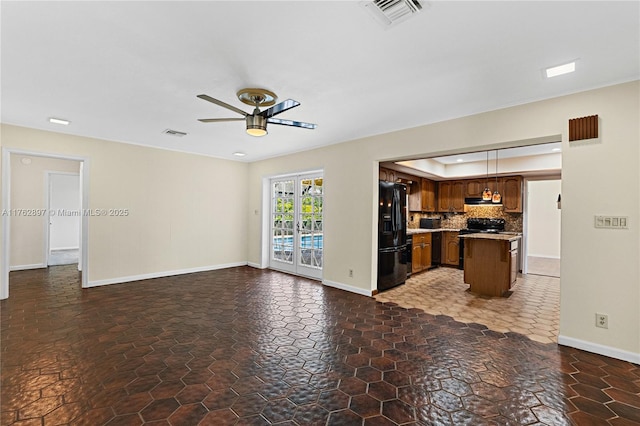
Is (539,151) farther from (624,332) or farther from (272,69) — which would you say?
(272,69)

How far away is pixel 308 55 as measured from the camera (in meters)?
2.42

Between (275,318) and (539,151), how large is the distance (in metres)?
6.07

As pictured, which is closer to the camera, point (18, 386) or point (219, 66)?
point (18, 386)

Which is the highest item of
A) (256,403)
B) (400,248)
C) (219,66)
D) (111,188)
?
(219,66)

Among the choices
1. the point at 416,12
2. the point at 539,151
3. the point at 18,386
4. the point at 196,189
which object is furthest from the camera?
the point at 196,189

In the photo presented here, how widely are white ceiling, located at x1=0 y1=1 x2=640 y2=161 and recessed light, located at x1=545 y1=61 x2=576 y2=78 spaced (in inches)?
2.4

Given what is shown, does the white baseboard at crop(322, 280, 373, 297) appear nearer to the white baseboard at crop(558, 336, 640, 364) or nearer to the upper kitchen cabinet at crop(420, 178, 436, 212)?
the white baseboard at crop(558, 336, 640, 364)

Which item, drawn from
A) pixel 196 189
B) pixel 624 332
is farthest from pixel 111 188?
pixel 624 332

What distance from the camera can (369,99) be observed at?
10.9 feet

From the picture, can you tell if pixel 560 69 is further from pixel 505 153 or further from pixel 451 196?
pixel 451 196

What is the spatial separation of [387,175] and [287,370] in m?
3.91

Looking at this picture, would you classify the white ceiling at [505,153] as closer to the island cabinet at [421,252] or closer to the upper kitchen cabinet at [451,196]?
the upper kitchen cabinet at [451,196]

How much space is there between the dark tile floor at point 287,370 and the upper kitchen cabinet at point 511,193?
4675 millimetres

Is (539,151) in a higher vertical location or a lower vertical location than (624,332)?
higher
